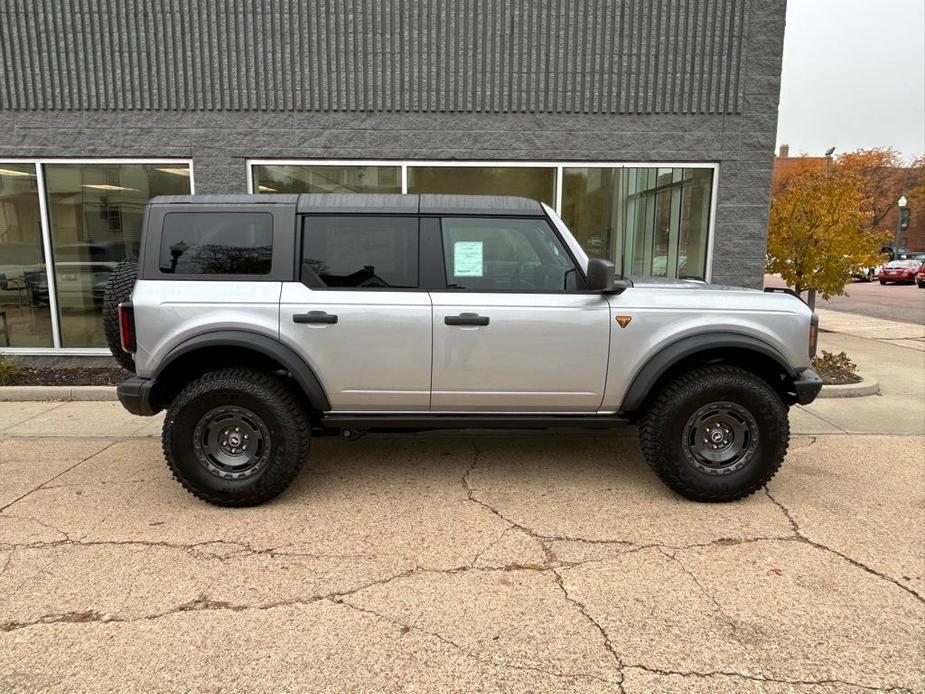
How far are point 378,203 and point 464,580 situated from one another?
2349mm

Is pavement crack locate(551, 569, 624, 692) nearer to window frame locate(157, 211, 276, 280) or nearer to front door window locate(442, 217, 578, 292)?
front door window locate(442, 217, 578, 292)

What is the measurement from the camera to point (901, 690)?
2.14 meters

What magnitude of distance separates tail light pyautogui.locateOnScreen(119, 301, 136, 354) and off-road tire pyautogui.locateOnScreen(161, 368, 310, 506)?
0.44m

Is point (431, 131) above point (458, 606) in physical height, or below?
above

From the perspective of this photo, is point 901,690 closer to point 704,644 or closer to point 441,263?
point 704,644

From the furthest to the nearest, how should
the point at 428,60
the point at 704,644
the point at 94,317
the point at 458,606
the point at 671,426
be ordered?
the point at 94,317
the point at 428,60
the point at 671,426
the point at 458,606
the point at 704,644

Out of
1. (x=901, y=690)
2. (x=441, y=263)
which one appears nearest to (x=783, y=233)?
(x=441, y=263)

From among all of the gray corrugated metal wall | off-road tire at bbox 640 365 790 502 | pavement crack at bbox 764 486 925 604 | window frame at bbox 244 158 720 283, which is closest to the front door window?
off-road tire at bbox 640 365 790 502

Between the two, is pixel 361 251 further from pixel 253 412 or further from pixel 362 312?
pixel 253 412

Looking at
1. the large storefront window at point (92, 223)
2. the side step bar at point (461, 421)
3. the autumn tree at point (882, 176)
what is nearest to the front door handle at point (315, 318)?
the side step bar at point (461, 421)

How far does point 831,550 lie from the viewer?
10.4 feet

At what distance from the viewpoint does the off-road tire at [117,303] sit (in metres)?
3.84

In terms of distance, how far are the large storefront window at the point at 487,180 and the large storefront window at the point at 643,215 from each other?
25 centimetres

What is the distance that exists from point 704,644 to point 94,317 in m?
8.28
